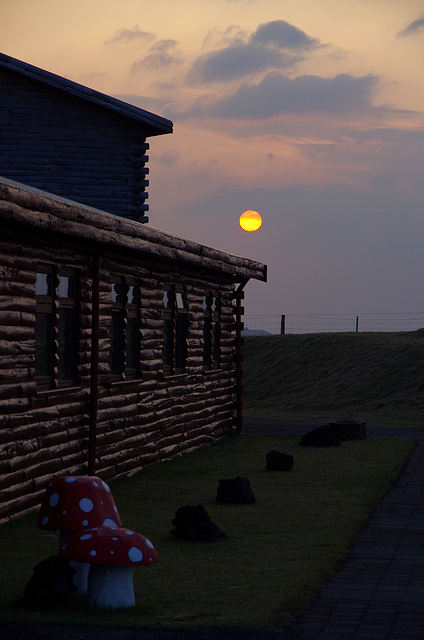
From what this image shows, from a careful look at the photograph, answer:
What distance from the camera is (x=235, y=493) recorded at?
11625 mm

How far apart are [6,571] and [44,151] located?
47.8 feet

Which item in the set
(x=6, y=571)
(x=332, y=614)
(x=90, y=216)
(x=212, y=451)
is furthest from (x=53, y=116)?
(x=332, y=614)

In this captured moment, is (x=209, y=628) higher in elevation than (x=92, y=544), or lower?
lower

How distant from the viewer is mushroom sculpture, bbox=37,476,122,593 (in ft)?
23.5

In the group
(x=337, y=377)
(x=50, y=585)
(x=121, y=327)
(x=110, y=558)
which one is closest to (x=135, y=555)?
(x=110, y=558)

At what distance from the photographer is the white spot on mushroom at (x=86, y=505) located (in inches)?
284

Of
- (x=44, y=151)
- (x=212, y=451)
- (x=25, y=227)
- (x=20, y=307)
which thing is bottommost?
(x=212, y=451)

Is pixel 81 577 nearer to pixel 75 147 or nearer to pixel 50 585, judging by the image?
pixel 50 585

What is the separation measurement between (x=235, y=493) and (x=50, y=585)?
532cm

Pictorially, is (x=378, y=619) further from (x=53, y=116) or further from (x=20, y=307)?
(x=53, y=116)

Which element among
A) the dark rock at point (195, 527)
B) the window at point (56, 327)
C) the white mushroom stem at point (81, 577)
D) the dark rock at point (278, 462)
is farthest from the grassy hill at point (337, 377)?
the white mushroom stem at point (81, 577)

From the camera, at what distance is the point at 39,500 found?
10.9 m

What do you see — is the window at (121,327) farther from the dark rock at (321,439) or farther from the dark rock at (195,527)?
the dark rock at (321,439)

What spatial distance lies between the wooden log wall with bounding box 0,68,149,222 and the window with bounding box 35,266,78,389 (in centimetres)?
901
